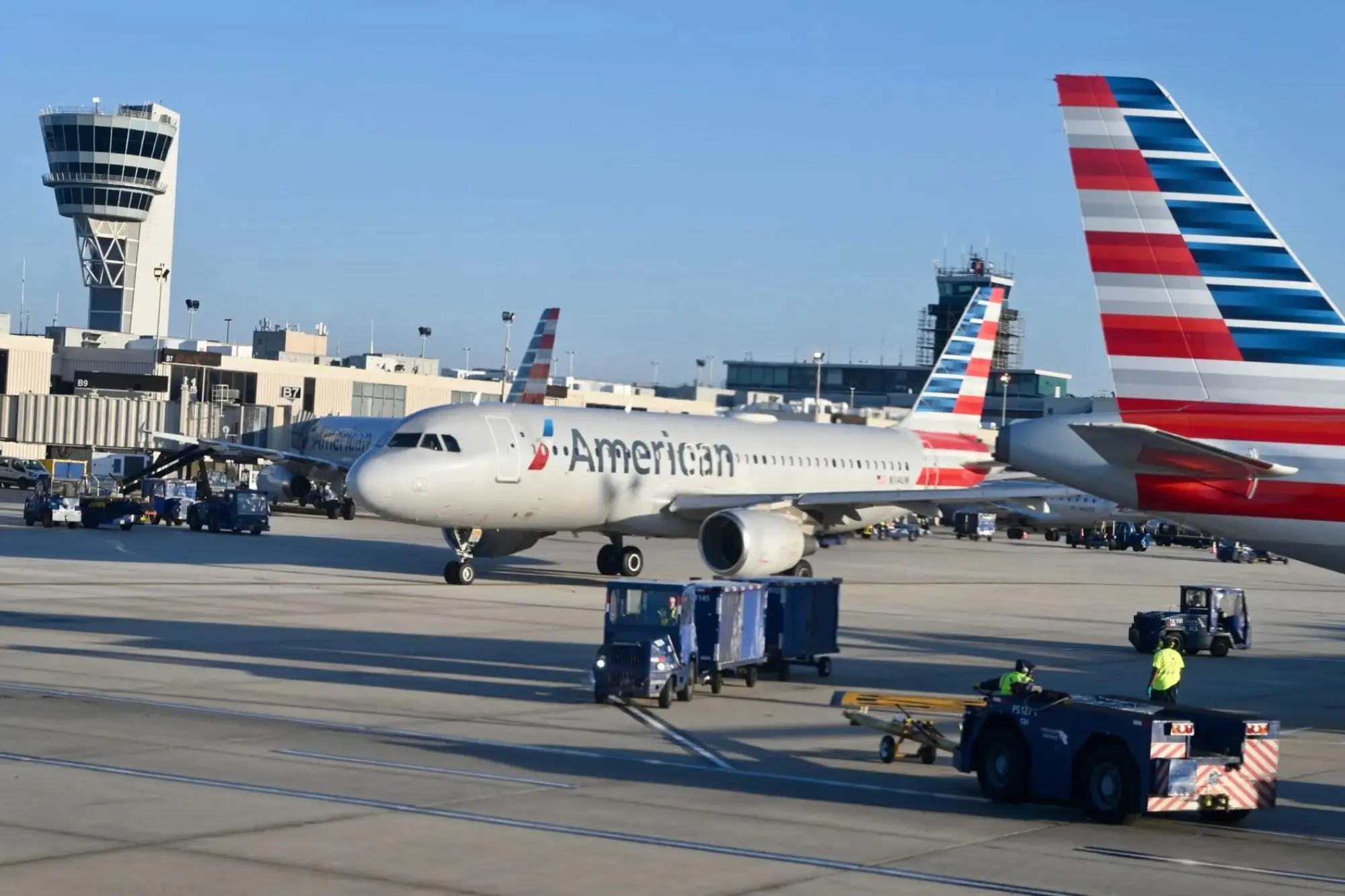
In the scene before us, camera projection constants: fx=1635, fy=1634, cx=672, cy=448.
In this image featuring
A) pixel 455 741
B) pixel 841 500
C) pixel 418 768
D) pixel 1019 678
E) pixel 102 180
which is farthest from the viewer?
pixel 102 180

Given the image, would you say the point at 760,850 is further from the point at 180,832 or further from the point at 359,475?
the point at 359,475

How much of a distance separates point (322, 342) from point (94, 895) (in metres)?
138

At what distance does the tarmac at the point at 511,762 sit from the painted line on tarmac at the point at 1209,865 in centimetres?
5

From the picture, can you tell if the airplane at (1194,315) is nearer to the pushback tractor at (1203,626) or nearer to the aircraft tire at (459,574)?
the pushback tractor at (1203,626)

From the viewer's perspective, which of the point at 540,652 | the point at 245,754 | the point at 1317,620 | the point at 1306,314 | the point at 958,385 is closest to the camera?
the point at 245,754

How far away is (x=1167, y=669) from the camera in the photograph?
21766mm

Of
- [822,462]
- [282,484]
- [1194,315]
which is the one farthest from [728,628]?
[282,484]

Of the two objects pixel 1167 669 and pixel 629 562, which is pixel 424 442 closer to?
pixel 629 562

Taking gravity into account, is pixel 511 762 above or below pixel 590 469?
below

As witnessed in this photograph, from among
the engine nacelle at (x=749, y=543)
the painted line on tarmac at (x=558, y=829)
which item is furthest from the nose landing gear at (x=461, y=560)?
the painted line on tarmac at (x=558, y=829)

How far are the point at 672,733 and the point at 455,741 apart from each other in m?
3.13

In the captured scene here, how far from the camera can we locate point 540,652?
104 ft

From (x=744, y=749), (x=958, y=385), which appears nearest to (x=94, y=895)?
(x=744, y=749)

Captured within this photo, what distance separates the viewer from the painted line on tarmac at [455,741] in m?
19.1
